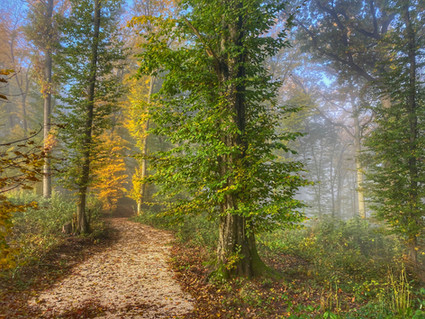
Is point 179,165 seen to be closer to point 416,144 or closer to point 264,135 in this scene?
point 264,135

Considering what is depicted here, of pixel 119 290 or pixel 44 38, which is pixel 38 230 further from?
pixel 44 38

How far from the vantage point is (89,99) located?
9422 mm

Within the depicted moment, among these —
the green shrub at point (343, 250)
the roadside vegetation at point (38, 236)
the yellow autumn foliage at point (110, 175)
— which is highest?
the yellow autumn foliage at point (110, 175)

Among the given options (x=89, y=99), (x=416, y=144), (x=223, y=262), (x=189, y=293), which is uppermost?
(x=89, y=99)

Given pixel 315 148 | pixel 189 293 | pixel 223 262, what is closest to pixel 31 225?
pixel 189 293

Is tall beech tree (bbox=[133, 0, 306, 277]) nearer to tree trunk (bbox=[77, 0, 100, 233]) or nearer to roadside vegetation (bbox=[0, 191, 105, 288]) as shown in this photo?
roadside vegetation (bbox=[0, 191, 105, 288])

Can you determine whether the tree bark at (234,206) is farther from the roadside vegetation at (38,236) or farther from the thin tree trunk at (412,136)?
the thin tree trunk at (412,136)

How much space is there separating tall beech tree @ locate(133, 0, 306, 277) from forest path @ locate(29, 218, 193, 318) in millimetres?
1665


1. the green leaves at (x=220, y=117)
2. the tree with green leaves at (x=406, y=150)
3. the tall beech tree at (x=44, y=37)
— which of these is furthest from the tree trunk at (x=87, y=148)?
the tree with green leaves at (x=406, y=150)

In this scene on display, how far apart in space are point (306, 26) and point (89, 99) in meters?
14.2

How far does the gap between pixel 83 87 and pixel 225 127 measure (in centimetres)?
715

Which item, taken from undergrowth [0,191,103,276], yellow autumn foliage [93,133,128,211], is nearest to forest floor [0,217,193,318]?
undergrowth [0,191,103,276]

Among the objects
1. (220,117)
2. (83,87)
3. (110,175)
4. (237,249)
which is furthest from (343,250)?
(110,175)

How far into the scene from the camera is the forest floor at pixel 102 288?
4801 millimetres
